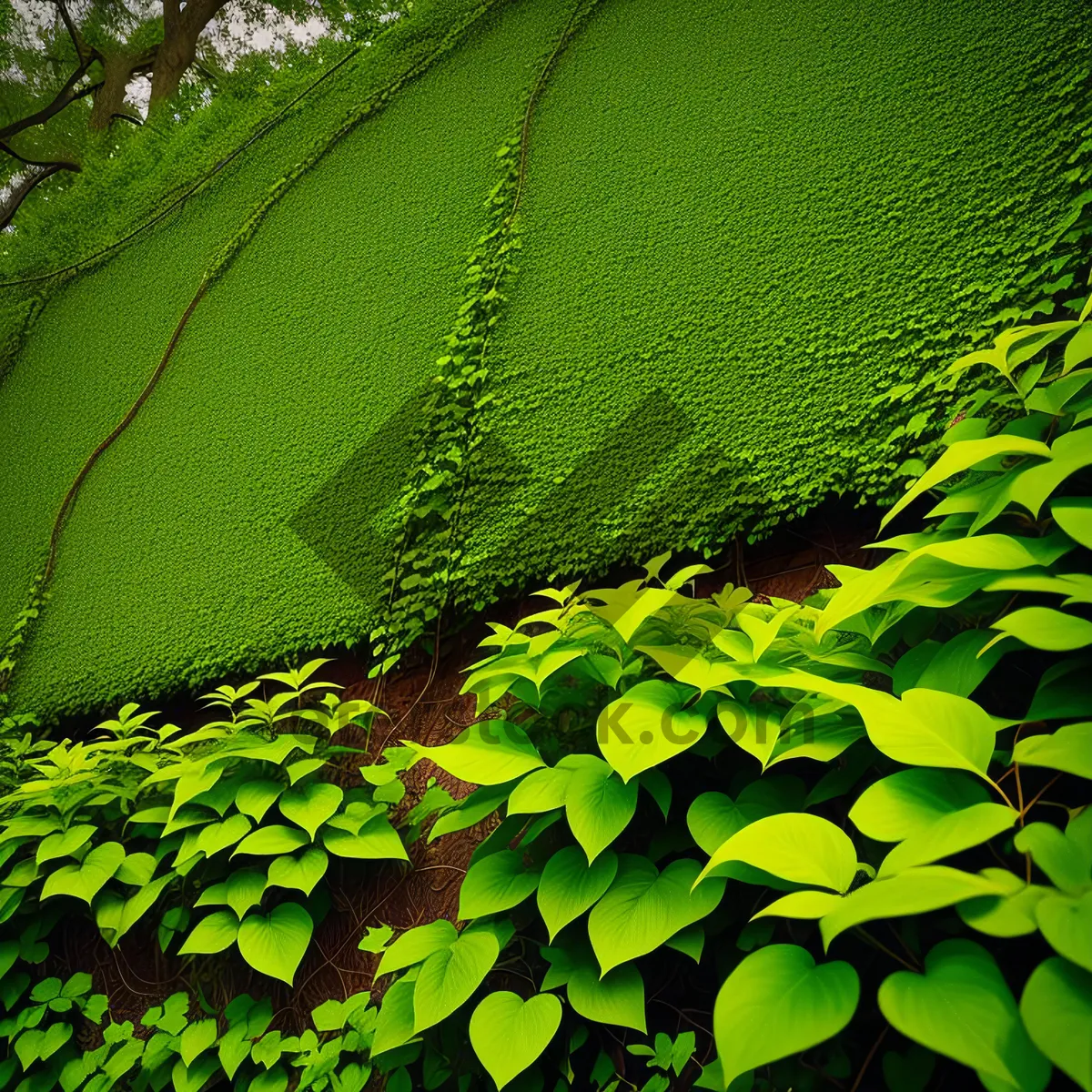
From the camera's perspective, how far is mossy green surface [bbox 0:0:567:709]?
8.28ft

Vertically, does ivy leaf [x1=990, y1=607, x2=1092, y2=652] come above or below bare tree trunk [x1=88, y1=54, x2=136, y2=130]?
below

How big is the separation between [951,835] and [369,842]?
130 cm

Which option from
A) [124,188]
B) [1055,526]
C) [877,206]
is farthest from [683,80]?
[124,188]

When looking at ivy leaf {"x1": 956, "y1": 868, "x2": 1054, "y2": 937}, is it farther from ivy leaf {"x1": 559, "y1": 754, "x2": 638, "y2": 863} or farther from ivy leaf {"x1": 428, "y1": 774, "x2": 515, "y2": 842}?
ivy leaf {"x1": 428, "y1": 774, "x2": 515, "y2": 842}

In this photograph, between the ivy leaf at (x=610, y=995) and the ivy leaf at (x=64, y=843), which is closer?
the ivy leaf at (x=610, y=995)

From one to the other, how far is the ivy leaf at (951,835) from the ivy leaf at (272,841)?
1.33 meters

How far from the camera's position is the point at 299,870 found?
150 cm

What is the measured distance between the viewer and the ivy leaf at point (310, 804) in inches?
60.7

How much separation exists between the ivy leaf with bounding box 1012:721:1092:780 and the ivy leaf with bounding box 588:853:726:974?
426 millimetres

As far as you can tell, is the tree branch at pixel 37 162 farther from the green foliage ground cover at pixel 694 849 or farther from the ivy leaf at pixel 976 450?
the ivy leaf at pixel 976 450

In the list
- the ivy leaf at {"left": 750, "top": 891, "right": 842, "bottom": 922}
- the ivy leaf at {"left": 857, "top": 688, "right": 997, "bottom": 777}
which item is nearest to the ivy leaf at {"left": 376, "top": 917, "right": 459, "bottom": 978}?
the ivy leaf at {"left": 750, "top": 891, "right": 842, "bottom": 922}

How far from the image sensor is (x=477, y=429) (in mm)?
2336

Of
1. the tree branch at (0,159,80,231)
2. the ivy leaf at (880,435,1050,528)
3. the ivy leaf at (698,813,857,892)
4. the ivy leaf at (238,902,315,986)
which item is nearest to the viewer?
the ivy leaf at (698,813,857,892)

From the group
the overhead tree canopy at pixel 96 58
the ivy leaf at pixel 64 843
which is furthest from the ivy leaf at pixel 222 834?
the overhead tree canopy at pixel 96 58
